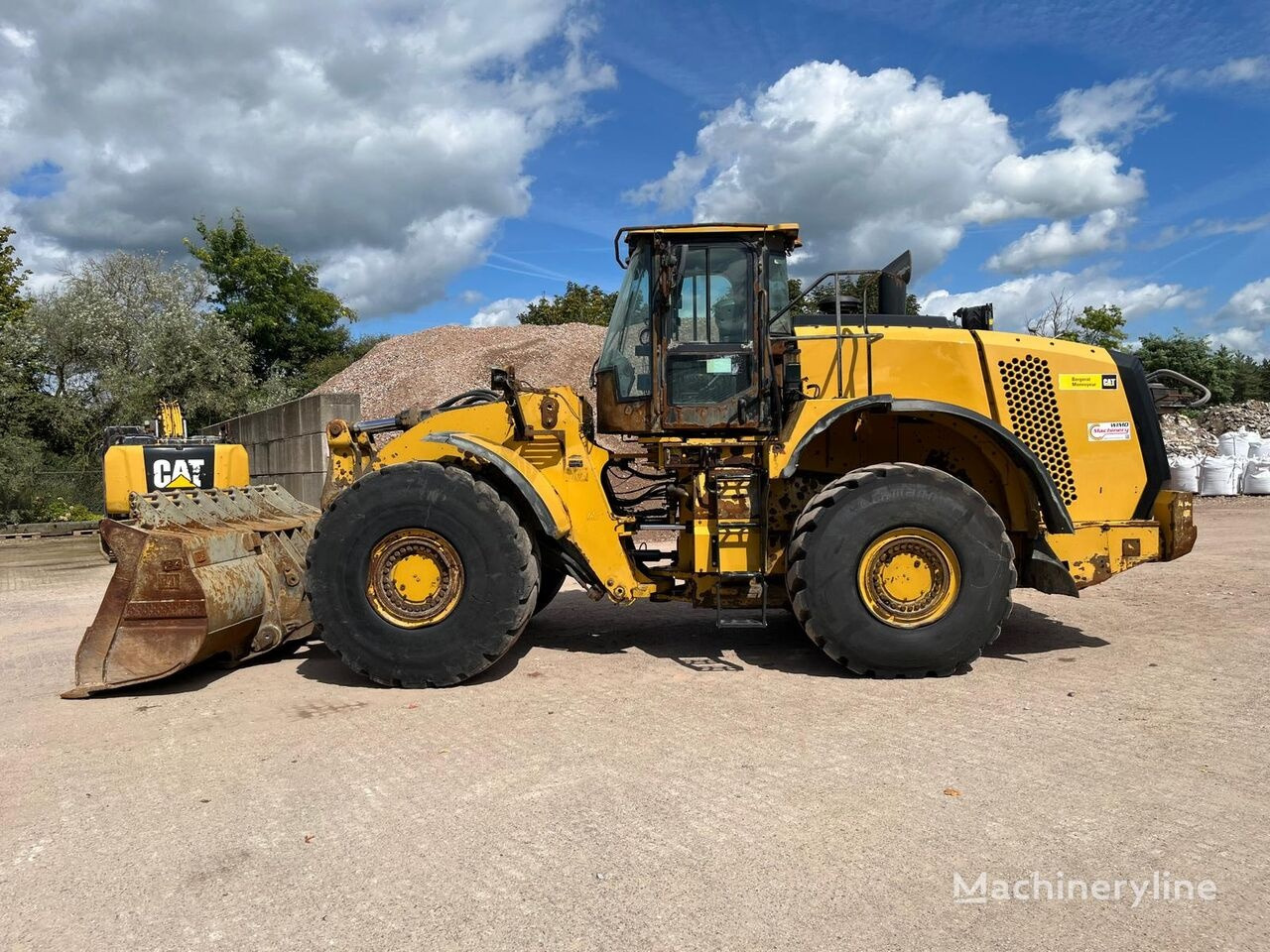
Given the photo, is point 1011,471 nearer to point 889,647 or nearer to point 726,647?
point 889,647

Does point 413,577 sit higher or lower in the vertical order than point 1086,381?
lower

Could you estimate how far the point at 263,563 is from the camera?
581 centimetres

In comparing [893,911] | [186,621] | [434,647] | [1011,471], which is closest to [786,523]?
[1011,471]

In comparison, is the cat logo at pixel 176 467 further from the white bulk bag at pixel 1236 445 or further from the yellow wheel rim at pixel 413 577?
the white bulk bag at pixel 1236 445

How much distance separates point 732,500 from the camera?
217 inches

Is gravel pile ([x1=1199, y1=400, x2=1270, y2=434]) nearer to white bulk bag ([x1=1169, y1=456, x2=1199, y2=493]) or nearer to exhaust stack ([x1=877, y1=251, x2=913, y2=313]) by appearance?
white bulk bag ([x1=1169, y1=456, x2=1199, y2=493])

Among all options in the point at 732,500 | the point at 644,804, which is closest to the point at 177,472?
the point at 732,500

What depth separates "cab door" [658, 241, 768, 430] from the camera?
219 inches

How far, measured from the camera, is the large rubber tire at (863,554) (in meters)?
5.10

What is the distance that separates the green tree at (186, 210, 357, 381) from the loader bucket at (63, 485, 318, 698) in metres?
30.1

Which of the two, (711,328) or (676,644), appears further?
(676,644)

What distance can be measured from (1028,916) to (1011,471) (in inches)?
138

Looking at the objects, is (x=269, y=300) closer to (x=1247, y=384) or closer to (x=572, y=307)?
(x=572, y=307)

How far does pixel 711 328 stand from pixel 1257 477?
1778 cm
